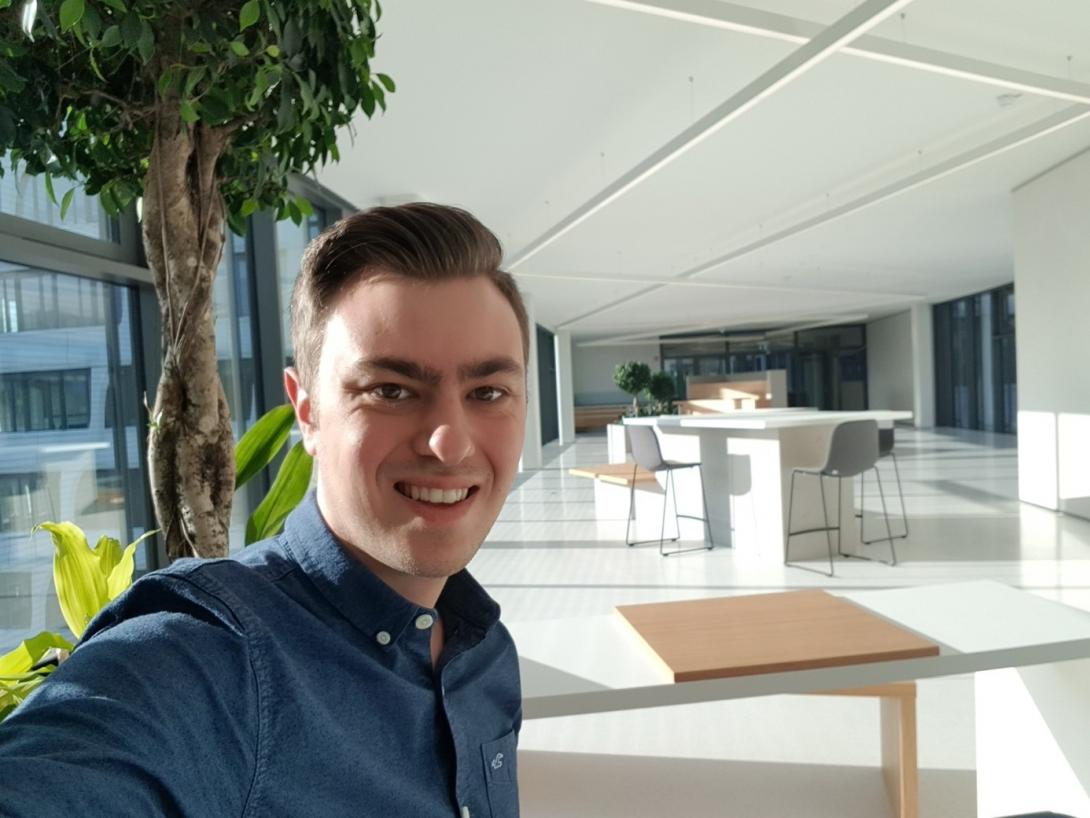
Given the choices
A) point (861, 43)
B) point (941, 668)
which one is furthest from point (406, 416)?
point (861, 43)

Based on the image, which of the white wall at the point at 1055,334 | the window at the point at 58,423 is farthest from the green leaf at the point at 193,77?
the white wall at the point at 1055,334

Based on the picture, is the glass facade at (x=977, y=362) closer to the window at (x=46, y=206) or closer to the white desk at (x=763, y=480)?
the white desk at (x=763, y=480)

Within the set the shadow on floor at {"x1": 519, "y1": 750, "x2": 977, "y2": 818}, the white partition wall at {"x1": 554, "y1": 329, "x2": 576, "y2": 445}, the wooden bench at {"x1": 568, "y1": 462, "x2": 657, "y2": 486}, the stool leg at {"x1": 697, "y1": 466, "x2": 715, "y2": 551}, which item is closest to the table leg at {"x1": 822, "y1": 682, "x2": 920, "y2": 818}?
the shadow on floor at {"x1": 519, "y1": 750, "x2": 977, "y2": 818}

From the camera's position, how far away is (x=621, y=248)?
10977 millimetres

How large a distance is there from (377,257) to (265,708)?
0.43 m

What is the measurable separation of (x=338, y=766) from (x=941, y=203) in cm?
991

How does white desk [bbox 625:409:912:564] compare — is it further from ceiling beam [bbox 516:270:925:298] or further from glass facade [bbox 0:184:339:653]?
ceiling beam [bbox 516:270:925:298]

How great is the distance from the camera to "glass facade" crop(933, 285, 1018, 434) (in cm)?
1586

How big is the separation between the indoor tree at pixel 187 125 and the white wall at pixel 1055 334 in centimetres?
755

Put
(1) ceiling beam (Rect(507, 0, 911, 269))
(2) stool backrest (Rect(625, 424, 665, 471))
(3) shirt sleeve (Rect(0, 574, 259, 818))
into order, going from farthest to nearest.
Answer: (2) stool backrest (Rect(625, 424, 665, 471)) → (1) ceiling beam (Rect(507, 0, 911, 269)) → (3) shirt sleeve (Rect(0, 574, 259, 818))

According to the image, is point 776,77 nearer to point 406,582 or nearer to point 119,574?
point 119,574

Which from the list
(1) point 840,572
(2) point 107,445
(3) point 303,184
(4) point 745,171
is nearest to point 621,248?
(4) point 745,171

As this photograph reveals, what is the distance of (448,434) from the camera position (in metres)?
0.75

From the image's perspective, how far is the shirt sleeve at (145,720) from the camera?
487 millimetres
